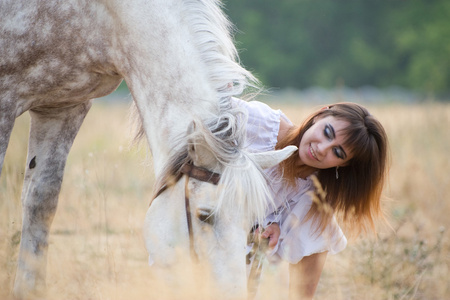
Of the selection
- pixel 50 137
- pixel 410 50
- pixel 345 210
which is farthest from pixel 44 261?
pixel 410 50

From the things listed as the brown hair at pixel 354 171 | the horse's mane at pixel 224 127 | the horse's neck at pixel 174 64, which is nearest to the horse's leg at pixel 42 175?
the horse's neck at pixel 174 64

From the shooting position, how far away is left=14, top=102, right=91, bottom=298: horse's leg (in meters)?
3.04

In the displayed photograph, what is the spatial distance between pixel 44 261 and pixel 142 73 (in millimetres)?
1272

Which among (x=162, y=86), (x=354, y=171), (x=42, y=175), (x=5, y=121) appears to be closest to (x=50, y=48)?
(x=5, y=121)

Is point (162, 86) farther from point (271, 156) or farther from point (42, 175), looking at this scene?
point (42, 175)

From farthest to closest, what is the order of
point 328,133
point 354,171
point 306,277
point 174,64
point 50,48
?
point 306,277 < point 354,171 < point 328,133 < point 50,48 < point 174,64

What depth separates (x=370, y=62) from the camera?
29.7m

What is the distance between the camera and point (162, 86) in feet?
8.21

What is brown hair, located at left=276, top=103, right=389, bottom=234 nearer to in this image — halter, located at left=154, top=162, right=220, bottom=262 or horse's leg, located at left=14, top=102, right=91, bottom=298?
halter, located at left=154, top=162, right=220, bottom=262

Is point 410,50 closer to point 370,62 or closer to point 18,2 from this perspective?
point 370,62

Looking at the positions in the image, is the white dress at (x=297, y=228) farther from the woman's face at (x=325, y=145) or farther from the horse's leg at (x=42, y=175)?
the horse's leg at (x=42, y=175)

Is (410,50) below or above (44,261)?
below

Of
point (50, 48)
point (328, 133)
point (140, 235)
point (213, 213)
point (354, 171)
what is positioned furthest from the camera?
point (140, 235)

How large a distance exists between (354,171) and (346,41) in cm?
3042
